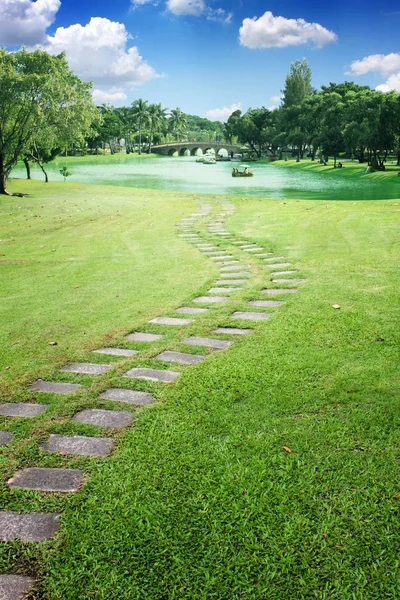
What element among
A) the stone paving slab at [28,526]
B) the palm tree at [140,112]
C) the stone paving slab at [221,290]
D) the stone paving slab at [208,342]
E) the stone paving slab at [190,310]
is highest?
the palm tree at [140,112]

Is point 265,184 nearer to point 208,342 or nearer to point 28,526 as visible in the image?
point 208,342

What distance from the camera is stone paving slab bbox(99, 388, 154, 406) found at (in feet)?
10.8

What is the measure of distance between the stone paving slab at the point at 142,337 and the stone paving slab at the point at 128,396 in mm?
1023

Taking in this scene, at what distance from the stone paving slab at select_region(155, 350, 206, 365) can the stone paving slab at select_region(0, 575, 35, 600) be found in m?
2.11

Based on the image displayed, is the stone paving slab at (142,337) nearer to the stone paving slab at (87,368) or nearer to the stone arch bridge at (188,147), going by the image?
the stone paving slab at (87,368)

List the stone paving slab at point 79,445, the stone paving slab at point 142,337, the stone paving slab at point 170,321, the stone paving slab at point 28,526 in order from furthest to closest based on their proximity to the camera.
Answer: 1. the stone paving slab at point 170,321
2. the stone paving slab at point 142,337
3. the stone paving slab at point 79,445
4. the stone paving slab at point 28,526

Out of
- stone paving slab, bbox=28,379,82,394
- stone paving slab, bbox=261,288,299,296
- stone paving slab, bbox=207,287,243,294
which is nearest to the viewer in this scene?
stone paving slab, bbox=28,379,82,394

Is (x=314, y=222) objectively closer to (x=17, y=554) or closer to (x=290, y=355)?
(x=290, y=355)

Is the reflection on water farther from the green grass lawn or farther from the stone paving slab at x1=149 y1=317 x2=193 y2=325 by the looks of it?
the green grass lawn

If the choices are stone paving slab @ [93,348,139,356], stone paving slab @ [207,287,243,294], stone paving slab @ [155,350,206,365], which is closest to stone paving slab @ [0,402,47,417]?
stone paving slab @ [93,348,139,356]

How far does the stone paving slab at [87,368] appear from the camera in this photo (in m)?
3.81

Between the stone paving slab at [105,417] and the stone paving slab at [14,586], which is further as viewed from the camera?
the stone paving slab at [105,417]

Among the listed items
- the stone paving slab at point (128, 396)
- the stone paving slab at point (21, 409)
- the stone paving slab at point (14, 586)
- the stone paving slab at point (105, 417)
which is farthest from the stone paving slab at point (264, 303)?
the stone paving slab at point (14, 586)

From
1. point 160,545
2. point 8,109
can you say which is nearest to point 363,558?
point 160,545
